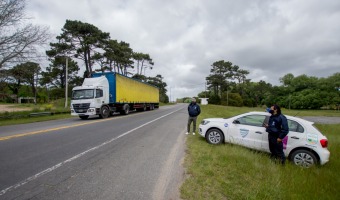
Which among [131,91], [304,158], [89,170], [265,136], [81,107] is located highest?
[131,91]

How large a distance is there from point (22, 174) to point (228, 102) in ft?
201

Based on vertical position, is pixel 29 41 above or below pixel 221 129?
above

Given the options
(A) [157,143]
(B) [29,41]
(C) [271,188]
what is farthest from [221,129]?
Result: (B) [29,41]

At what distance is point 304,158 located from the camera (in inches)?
238

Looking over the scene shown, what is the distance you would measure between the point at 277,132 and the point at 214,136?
2.46m

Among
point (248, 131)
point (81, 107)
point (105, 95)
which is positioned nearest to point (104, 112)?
point (105, 95)

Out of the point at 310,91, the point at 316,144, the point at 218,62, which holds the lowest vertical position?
the point at 316,144

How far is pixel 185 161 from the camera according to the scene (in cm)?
543

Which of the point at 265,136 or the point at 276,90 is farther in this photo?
the point at 276,90

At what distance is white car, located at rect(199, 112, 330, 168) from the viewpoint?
5.92 m

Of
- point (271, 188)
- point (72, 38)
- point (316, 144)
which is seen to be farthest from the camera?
point (72, 38)

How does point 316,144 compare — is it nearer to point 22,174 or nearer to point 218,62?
point 22,174

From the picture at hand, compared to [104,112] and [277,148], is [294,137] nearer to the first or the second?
[277,148]

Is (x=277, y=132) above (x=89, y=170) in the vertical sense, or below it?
above
